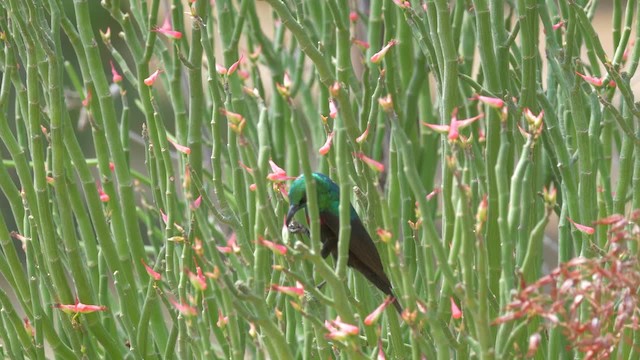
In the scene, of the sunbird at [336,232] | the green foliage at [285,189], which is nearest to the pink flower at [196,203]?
the green foliage at [285,189]

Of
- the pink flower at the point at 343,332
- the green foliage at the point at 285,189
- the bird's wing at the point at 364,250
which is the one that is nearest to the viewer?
the pink flower at the point at 343,332

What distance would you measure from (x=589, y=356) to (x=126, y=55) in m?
4.50

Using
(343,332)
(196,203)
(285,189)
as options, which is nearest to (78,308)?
(196,203)

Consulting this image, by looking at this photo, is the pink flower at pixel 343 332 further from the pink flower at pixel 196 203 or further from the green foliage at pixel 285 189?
the pink flower at pixel 196 203

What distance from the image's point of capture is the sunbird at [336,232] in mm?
1562

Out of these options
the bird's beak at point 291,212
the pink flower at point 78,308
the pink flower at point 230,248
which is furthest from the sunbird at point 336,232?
the pink flower at point 78,308

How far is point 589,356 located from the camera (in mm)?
1031

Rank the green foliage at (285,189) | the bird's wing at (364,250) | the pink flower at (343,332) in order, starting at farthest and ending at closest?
the bird's wing at (364,250), the green foliage at (285,189), the pink flower at (343,332)

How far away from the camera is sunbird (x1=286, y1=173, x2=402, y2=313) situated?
5.12 feet

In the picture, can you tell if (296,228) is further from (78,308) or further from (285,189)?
(78,308)

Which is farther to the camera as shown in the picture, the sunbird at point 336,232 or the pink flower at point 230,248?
the sunbird at point 336,232

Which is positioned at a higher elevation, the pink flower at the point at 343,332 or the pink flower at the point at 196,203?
the pink flower at the point at 196,203

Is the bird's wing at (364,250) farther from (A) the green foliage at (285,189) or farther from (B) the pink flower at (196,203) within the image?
(B) the pink flower at (196,203)

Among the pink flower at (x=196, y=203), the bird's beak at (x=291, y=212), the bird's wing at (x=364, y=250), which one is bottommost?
the bird's wing at (x=364, y=250)
